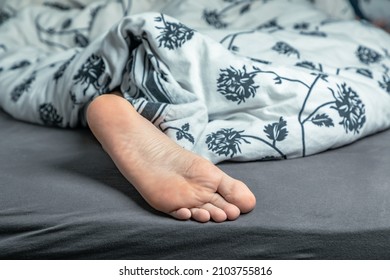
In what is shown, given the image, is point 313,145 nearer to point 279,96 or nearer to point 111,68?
point 279,96

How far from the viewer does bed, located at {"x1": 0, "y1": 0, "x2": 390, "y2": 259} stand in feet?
3.16

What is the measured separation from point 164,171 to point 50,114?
1.36ft

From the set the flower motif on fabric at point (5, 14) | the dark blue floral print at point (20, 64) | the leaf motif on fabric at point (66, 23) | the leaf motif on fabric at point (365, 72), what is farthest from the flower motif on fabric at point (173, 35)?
the flower motif on fabric at point (5, 14)

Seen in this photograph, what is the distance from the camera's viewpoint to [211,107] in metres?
1.19

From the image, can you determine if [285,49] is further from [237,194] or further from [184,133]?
[237,194]

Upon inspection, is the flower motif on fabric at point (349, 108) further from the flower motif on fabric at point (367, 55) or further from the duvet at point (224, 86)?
the flower motif on fabric at point (367, 55)

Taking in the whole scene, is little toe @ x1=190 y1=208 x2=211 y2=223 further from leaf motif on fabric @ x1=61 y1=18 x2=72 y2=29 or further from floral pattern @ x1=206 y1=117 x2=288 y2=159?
leaf motif on fabric @ x1=61 y1=18 x2=72 y2=29

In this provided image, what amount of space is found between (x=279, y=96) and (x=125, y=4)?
728 millimetres

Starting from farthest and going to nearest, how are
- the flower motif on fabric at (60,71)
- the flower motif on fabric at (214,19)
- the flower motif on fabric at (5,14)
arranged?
the flower motif on fabric at (5,14) → the flower motif on fabric at (214,19) → the flower motif on fabric at (60,71)

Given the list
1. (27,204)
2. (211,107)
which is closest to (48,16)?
(211,107)

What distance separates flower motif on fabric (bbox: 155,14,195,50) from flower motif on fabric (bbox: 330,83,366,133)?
0.83ft

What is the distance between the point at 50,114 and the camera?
1.35 meters

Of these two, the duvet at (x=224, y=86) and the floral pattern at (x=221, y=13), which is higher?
the duvet at (x=224, y=86)

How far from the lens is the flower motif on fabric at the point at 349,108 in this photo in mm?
1194
